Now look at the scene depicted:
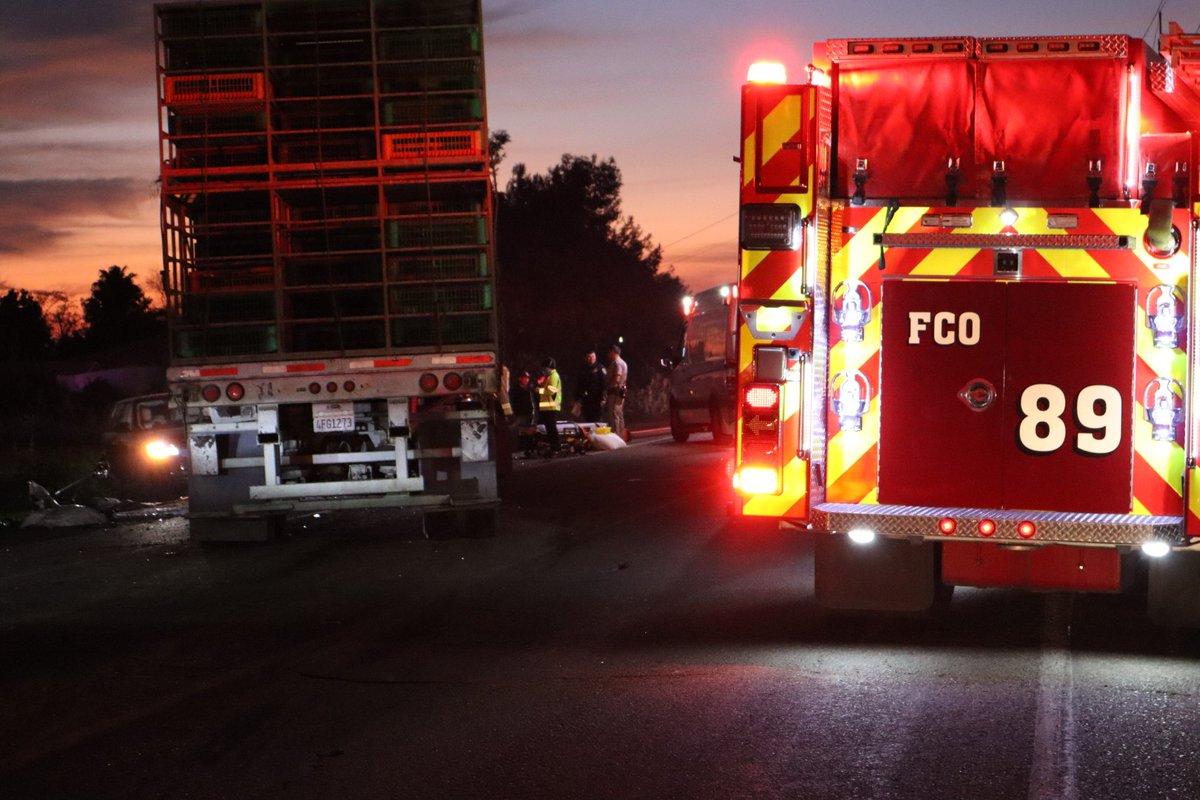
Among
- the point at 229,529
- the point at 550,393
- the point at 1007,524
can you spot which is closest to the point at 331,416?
the point at 229,529

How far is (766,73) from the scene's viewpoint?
301 inches

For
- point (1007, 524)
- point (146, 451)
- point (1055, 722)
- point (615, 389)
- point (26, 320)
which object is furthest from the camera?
point (26, 320)

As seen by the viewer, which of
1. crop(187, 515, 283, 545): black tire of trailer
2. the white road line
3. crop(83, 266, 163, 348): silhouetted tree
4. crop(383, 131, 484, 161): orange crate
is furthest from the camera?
crop(83, 266, 163, 348): silhouetted tree

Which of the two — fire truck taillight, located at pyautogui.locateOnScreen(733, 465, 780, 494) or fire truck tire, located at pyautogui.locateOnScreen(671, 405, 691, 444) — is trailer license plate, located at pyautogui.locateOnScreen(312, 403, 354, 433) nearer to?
fire truck taillight, located at pyautogui.locateOnScreen(733, 465, 780, 494)

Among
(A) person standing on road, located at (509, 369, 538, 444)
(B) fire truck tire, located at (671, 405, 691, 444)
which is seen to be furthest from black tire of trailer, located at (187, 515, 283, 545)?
(B) fire truck tire, located at (671, 405, 691, 444)

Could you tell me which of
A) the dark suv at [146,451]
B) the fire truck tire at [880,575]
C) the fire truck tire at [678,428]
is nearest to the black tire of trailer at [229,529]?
the fire truck tire at [880,575]

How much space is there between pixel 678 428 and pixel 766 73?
16.7 m

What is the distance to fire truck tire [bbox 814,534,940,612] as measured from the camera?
7.84 metres

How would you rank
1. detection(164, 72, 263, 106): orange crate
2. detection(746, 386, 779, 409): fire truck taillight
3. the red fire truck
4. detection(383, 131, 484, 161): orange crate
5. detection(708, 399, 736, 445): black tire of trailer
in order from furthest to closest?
detection(708, 399, 736, 445): black tire of trailer
detection(164, 72, 263, 106): orange crate
detection(383, 131, 484, 161): orange crate
detection(746, 386, 779, 409): fire truck taillight
the red fire truck

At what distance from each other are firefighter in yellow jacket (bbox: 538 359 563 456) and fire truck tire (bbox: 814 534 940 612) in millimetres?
13949

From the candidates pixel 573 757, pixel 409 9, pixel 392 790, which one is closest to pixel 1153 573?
pixel 573 757

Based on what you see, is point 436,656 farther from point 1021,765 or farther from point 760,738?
point 1021,765

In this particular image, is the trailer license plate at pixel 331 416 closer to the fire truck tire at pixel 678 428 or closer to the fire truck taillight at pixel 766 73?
the fire truck taillight at pixel 766 73

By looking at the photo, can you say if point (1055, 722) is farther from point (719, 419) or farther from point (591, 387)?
point (591, 387)
